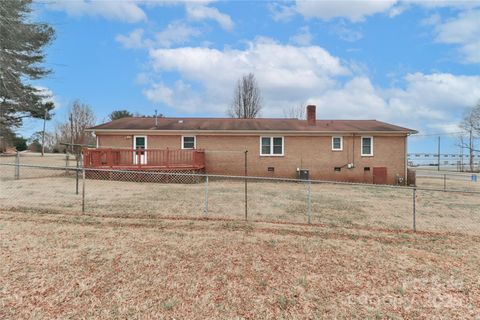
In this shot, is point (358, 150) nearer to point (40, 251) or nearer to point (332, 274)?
point (332, 274)

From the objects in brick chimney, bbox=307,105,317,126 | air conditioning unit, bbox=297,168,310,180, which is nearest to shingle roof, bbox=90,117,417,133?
brick chimney, bbox=307,105,317,126

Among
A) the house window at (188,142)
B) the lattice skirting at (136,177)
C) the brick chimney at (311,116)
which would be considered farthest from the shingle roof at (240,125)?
the lattice skirting at (136,177)

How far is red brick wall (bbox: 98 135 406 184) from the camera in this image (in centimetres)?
1820

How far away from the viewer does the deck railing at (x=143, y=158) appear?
1541 centimetres

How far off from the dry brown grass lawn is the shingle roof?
1234 centimetres

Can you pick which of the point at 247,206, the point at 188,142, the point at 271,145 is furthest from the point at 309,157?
the point at 247,206

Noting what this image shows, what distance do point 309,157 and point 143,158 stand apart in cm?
975

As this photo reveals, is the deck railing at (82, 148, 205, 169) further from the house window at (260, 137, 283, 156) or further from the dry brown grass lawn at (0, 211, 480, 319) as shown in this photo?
the dry brown grass lawn at (0, 211, 480, 319)

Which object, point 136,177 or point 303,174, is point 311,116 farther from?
point 136,177

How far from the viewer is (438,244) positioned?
5.95 metres

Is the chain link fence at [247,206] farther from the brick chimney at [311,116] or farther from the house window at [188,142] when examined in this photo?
the brick chimney at [311,116]

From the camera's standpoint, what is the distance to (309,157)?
1828 centimetres

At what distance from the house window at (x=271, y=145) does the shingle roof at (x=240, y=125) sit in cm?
61

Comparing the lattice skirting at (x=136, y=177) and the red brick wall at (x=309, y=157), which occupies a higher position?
the red brick wall at (x=309, y=157)
